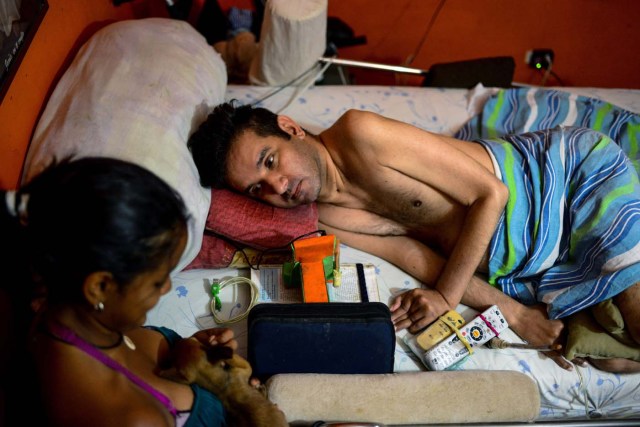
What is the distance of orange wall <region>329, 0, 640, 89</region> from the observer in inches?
97.0

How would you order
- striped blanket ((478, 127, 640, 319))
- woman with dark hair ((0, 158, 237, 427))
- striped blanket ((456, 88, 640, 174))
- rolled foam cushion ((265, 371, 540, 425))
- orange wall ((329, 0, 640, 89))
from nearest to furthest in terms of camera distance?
woman with dark hair ((0, 158, 237, 427)) < rolled foam cushion ((265, 371, 540, 425)) < striped blanket ((478, 127, 640, 319)) < striped blanket ((456, 88, 640, 174)) < orange wall ((329, 0, 640, 89))

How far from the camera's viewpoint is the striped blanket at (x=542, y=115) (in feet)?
5.24

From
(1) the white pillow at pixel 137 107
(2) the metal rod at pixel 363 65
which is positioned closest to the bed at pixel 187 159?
(1) the white pillow at pixel 137 107

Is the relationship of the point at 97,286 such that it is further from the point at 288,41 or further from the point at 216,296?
the point at 288,41

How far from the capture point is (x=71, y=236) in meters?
0.65

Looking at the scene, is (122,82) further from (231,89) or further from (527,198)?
(527,198)

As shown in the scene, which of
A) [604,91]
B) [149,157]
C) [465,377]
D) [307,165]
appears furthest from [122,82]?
[604,91]

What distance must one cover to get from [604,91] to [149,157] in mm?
1695

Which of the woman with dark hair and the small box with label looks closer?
the woman with dark hair

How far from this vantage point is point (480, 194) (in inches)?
49.6

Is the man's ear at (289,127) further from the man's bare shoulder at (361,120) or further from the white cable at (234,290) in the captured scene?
the white cable at (234,290)

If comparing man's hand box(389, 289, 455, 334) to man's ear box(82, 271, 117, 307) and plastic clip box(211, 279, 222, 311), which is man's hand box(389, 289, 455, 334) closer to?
plastic clip box(211, 279, 222, 311)

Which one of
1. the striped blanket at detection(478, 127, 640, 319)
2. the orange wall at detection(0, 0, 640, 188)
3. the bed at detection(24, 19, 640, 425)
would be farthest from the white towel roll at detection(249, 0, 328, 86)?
the orange wall at detection(0, 0, 640, 188)

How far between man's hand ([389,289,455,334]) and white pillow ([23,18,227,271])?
549mm
